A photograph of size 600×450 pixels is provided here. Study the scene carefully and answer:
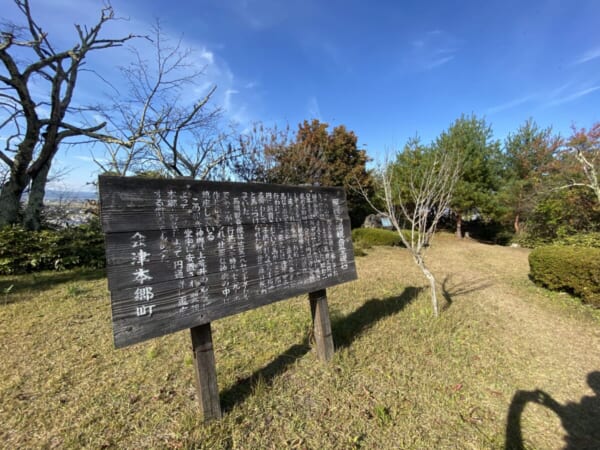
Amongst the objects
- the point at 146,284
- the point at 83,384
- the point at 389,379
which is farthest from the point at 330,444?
the point at 83,384

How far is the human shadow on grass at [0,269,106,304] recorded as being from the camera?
506cm

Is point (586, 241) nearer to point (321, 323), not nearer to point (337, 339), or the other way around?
point (337, 339)

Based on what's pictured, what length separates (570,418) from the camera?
2271 millimetres

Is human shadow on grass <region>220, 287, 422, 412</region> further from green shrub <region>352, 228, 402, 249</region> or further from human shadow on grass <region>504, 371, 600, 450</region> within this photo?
green shrub <region>352, 228, 402, 249</region>

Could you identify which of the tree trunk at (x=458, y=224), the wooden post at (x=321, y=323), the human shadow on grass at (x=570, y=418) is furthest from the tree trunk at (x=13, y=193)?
the tree trunk at (x=458, y=224)

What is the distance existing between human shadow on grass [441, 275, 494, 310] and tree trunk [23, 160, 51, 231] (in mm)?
10727

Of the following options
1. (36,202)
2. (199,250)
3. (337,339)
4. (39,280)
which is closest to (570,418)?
(337,339)

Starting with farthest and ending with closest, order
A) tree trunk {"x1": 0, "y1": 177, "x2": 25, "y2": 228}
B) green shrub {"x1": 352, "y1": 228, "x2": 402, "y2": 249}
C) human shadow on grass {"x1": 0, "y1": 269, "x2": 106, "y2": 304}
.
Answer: green shrub {"x1": 352, "y1": 228, "x2": 402, "y2": 249} < tree trunk {"x1": 0, "y1": 177, "x2": 25, "y2": 228} < human shadow on grass {"x1": 0, "y1": 269, "x2": 106, "y2": 304}

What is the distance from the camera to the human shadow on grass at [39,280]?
5062 millimetres

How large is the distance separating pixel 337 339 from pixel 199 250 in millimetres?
2269

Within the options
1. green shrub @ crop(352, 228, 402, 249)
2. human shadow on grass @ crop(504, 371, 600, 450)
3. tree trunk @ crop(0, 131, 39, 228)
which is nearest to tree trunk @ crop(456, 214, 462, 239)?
green shrub @ crop(352, 228, 402, 249)

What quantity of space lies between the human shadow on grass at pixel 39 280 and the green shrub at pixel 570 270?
1010 cm

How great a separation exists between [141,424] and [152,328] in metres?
0.97

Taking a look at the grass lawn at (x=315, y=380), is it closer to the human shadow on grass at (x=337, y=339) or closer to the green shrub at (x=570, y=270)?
the human shadow on grass at (x=337, y=339)
